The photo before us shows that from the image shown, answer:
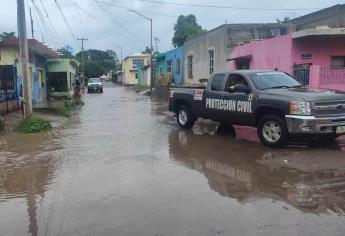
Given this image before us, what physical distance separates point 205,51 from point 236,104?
730 inches

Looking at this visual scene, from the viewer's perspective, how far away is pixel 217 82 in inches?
496

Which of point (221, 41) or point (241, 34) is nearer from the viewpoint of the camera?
point (241, 34)

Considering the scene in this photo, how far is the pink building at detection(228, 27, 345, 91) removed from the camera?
17.2 metres

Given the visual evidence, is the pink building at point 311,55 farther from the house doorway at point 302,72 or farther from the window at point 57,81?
the window at point 57,81

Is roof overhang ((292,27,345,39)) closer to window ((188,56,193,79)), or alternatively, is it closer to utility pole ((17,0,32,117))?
utility pole ((17,0,32,117))

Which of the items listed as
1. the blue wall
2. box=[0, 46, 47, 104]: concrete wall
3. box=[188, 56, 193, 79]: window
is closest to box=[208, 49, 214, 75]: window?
box=[188, 56, 193, 79]: window

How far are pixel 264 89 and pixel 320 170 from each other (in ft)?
10.8

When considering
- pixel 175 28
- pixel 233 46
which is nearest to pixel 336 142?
pixel 233 46

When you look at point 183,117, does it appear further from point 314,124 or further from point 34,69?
point 34,69

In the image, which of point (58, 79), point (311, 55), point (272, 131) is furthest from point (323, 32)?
point (58, 79)

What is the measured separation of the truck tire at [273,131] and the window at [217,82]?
2106 millimetres

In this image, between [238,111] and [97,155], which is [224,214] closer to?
[97,155]

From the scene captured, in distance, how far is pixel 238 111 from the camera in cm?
1148

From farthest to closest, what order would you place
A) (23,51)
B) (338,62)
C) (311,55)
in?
1. (338,62)
2. (311,55)
3. (23,51)
